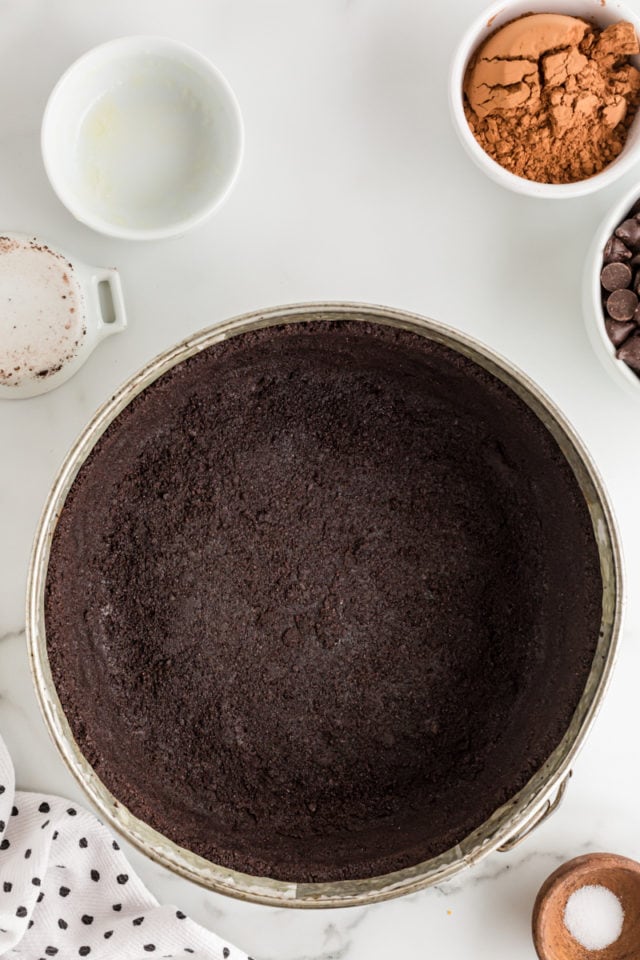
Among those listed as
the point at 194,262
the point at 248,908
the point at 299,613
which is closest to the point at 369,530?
the point at 299,613

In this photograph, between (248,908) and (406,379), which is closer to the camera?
(406,379)

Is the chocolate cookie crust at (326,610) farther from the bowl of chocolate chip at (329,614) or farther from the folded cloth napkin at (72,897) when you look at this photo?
the folded cloth napkin at (72,897)

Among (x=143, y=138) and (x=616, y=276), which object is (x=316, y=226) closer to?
(x=143, y=138)

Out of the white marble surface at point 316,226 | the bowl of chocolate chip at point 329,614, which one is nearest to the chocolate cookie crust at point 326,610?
the bowl of chocolate chip at point 329,614

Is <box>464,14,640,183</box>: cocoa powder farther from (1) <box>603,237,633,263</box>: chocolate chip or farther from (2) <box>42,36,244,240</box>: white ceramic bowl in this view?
(2) <box>42,36,244,240</box>: white ceramic bowl

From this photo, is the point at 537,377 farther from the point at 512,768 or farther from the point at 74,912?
the point at 74,912

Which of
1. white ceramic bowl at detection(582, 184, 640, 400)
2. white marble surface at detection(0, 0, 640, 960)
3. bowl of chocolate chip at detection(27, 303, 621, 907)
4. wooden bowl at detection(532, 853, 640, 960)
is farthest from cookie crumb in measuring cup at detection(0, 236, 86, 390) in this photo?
wooden bowl at detection(532, 853, 640, 960)
